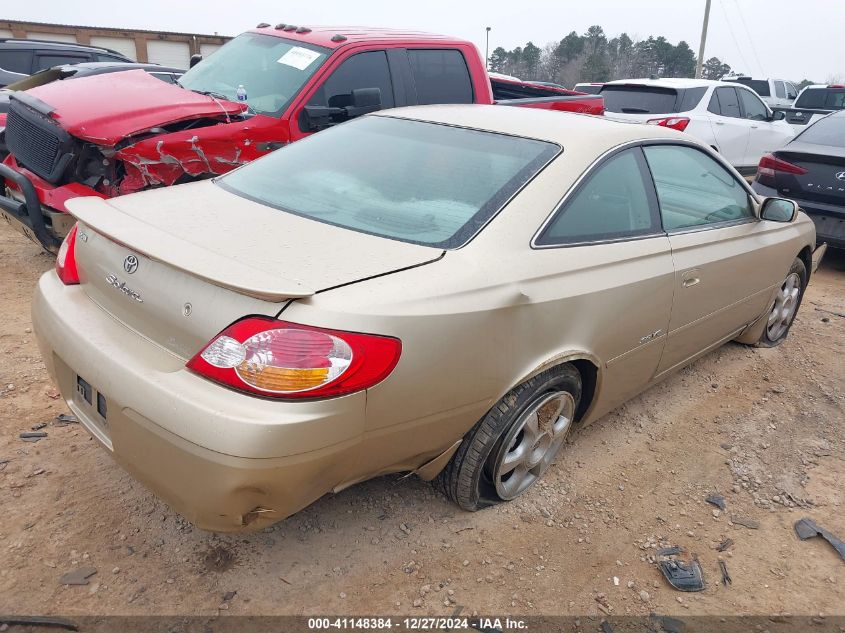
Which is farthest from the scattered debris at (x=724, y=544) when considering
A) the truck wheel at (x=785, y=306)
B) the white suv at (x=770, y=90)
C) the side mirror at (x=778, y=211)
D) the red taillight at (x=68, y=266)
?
the white suv at (x=770, y=90)

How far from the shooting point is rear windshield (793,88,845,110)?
15164mm

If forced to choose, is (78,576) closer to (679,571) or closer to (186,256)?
(186,256)

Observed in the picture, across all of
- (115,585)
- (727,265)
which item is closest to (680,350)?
(727,265)

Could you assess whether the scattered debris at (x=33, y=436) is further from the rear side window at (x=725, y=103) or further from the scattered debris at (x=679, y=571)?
the rear side window at (x=725, y=103)

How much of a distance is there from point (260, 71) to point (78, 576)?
4.15 meters

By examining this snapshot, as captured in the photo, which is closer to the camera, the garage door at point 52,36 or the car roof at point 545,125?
the car roof at point 545,125

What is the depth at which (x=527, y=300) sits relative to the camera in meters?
2.34

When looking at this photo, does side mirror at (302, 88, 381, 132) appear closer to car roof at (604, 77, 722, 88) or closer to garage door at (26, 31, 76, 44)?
car roof at (604, 77, 722, 88)

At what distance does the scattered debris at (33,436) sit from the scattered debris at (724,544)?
303cm

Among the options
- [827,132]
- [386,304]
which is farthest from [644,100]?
[386,304]

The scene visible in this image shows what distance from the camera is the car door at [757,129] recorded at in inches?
408

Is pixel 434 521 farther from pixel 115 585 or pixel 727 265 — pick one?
pixel 727 265

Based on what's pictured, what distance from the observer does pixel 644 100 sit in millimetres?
9320

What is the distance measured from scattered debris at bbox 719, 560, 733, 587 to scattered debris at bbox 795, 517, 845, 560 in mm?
459
